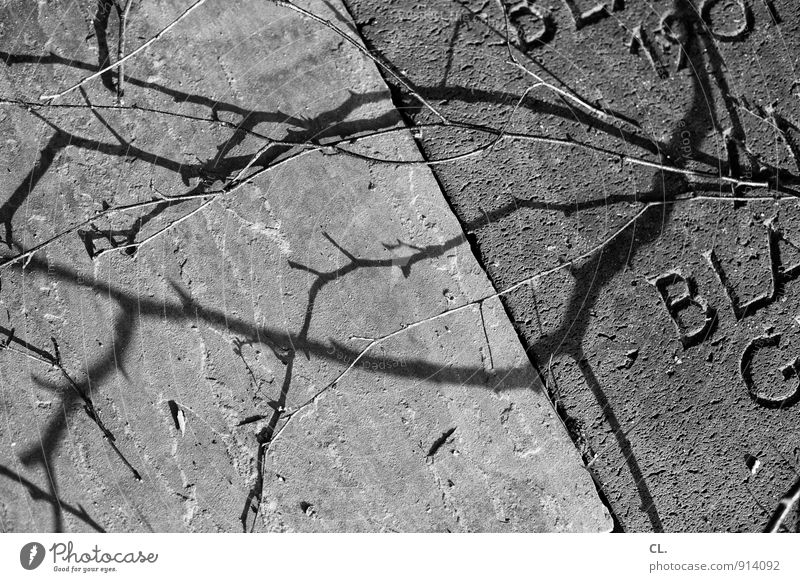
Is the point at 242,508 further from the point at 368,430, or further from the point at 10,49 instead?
the point at 10,49

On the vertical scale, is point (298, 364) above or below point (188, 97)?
below

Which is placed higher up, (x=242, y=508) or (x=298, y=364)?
(x=298, y=364)

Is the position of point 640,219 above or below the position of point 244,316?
below
